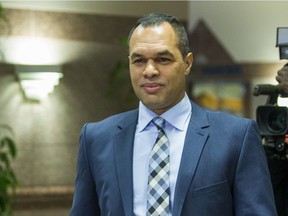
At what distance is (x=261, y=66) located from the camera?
5273 millimetres

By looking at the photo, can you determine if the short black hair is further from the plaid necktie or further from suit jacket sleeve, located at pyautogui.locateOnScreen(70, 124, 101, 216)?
suit jacket sleeve, located at pyautogui.locateOnScreen(70, 124, 101, 216)

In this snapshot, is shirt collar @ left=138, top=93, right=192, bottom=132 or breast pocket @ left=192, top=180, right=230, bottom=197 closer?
breast pocket @ left=192, top=180, right=230, bottom=197

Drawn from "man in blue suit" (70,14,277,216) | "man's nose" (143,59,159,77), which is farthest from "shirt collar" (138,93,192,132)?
"man's nose" (143,59,159,77)

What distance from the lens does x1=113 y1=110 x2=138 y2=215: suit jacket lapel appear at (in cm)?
188

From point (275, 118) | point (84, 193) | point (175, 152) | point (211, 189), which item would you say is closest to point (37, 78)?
point (275, 118)

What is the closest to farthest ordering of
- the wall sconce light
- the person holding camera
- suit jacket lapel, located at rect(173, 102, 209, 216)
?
1. suit jacket lapel, located at rect(173, 102, 209, 216)
2. the person holding camera
3. the wall sconce light

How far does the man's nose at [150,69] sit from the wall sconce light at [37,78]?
325 centimetres

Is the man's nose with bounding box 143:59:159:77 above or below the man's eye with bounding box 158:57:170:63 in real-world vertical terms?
below

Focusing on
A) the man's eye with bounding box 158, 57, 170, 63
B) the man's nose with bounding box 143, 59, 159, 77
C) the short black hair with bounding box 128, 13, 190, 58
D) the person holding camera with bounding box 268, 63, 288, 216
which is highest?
the short black hair with bounding box 128, 13, 190, 58

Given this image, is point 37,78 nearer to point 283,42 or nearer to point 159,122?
point 283,42

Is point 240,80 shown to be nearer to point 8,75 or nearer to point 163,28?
point 8,75

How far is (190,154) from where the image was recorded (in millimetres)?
1875

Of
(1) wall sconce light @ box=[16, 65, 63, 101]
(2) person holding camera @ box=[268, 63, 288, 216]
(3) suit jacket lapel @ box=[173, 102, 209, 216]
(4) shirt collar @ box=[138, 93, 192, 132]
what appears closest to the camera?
(3) suit jacket lapel @ box=[173, 102, 209, 216]

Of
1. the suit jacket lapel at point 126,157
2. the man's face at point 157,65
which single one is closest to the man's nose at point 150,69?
the man's face at point 157,65
